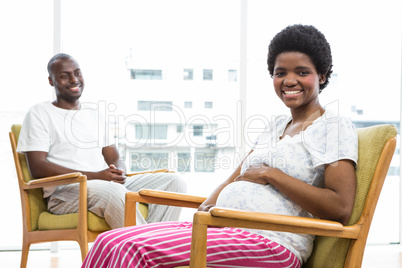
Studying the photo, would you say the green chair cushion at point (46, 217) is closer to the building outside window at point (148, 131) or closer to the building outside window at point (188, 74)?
the building outside window at point (148, 131)

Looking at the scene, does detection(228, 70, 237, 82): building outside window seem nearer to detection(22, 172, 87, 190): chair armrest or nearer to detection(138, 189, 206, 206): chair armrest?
detection(22, 172, 87, 190): chair armrest

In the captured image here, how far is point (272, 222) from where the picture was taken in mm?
1236

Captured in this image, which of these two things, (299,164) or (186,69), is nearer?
(299,164)

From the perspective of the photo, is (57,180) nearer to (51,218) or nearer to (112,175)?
(51,218)

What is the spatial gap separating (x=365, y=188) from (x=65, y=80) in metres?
2.11

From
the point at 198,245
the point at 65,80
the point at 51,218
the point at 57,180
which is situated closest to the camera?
the point at 198,245

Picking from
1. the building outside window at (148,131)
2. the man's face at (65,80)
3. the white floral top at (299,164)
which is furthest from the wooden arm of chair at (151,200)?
the building outside window at (148,131)

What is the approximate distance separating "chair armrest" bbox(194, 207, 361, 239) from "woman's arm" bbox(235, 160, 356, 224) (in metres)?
0.05

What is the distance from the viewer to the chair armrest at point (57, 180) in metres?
2.33

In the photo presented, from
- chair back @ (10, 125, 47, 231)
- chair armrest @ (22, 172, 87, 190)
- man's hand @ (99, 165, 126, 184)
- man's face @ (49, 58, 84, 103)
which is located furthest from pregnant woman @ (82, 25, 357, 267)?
man's face @ (49, 58, 84, 103)

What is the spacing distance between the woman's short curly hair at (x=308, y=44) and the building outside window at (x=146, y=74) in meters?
2.12

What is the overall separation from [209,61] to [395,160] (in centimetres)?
172

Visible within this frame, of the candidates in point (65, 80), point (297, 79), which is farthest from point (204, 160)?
point (297, 79)

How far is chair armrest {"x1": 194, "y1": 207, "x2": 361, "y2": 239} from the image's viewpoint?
119 cm
